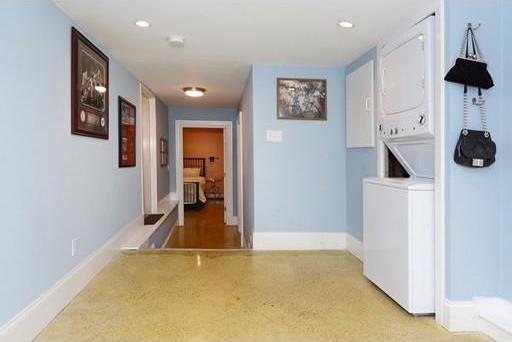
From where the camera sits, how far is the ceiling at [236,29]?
7.43 ft

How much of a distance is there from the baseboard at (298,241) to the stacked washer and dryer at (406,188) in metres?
1.06

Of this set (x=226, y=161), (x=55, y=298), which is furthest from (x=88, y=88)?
(x=226, y=161)

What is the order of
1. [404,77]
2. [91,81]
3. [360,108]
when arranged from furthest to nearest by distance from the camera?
1. [360,108]
2. [91,81]
3. [404,77]

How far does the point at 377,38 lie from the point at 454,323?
2182 mm

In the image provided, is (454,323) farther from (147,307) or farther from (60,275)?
(60,275)

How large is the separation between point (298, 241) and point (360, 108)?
5.12 feet

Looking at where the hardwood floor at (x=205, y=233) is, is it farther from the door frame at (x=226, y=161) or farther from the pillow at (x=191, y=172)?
the pillow at (x=191, y=172)

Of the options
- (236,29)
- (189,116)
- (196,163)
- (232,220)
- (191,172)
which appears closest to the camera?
(236,29)

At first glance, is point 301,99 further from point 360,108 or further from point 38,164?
point 38,164

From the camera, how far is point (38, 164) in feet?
6.66

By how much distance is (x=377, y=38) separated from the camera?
9.39 feet

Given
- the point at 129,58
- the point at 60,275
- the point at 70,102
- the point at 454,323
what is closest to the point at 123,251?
the point at 60,275

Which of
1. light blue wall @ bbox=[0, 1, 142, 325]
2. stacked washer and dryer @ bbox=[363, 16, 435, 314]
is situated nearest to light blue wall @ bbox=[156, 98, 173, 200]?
light blue wall @ bbox=[0, 1, 142, 325]

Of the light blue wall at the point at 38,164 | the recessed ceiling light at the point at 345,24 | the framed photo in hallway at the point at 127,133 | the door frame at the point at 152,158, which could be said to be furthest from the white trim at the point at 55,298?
the recessed ceiling light at the point at 345,24
